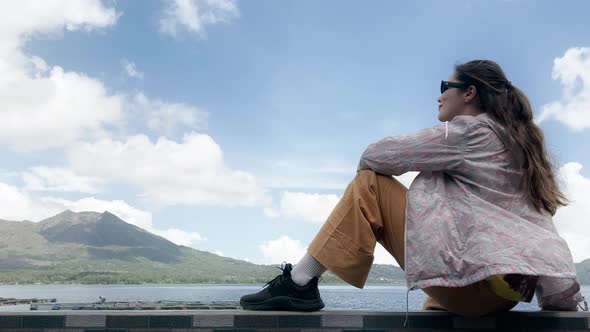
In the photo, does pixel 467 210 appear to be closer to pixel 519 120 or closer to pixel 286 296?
pixel 519 120

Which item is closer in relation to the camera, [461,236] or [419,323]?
[461,236]

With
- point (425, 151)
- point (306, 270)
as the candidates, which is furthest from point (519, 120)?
point (306, 270)

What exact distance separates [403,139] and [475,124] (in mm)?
330

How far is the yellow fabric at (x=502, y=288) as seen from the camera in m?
2.35

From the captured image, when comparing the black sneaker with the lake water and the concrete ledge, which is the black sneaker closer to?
the concrete ledge

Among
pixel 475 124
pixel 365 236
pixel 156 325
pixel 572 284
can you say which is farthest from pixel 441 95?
pixel 156 325

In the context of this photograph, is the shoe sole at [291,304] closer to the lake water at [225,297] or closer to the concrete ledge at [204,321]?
the concrete ledge at [204,321]

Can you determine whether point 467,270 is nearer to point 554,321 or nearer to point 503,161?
point 503,161

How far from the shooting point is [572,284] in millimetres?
2678

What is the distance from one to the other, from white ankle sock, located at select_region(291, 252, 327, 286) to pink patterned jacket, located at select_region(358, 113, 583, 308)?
16.9 inches

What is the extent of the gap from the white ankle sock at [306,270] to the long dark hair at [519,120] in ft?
3.36

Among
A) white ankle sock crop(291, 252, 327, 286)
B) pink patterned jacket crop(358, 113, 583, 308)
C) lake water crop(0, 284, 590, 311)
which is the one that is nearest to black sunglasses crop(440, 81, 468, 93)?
pink patterned jacket crop(358, 113, 583, 308)

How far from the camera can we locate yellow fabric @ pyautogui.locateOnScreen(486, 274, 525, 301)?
235cm

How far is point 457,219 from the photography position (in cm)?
243
